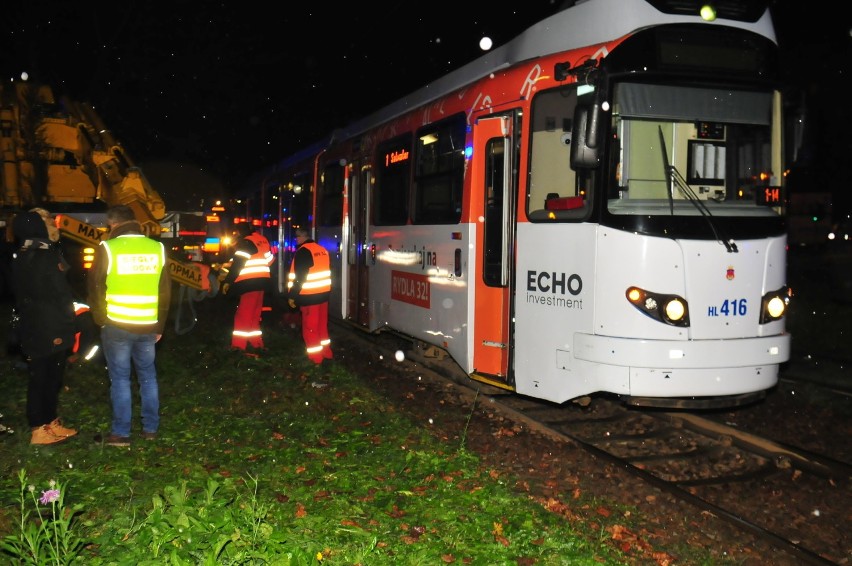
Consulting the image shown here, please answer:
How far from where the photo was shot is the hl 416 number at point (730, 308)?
612 cm

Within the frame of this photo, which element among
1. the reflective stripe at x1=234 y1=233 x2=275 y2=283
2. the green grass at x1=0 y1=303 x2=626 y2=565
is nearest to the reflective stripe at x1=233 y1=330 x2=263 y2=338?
the reflective stripe at x1=234 y1=233 x2=275 y2=283

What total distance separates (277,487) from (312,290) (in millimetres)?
4510

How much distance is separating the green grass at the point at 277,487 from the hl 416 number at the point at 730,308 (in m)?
2.07

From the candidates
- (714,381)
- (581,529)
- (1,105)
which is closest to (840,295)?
(714,381)

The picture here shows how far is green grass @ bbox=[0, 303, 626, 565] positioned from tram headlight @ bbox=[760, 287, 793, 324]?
2.47 meters

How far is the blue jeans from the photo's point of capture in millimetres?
6305

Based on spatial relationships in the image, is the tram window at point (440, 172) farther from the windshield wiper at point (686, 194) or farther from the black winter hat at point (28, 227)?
the black winter hat at point (28, 227)

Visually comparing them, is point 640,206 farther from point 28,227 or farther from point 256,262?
point 256,262

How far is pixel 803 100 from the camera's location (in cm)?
648

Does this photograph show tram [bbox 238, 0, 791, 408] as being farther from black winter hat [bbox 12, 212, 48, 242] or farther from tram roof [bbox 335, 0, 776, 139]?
black winter hat [bbox 12, 212, 48, 242]

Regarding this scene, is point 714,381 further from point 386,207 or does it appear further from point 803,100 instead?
point 386,207

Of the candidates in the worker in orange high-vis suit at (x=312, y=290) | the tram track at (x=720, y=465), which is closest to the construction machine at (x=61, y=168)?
the worker in orange high-vis suit at (x=312, y=290)

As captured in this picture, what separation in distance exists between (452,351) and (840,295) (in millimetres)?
14100

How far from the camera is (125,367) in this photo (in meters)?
6.37
